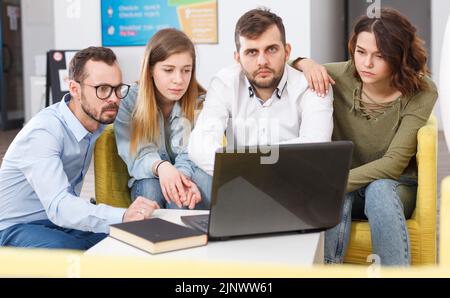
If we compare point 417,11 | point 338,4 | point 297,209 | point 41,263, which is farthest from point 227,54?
point 41,263

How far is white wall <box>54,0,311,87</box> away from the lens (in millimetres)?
5684

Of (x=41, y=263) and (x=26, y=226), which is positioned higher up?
(x=41, y=263)

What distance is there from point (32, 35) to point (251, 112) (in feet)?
20.4

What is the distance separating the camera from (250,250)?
137 cm

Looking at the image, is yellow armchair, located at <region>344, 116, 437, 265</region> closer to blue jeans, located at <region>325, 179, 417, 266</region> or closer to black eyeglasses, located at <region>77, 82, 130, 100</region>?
blue jeans, located at <region>325, 179, 417, 266</region>

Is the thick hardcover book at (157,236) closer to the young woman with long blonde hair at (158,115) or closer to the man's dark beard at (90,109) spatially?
the man's dark beard at (90,109)

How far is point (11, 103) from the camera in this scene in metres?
8.41

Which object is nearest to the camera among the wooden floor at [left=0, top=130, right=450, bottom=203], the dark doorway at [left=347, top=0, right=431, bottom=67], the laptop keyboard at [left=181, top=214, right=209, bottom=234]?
the laptop keyboard at [left=181, top=214, right=209, bottom=234]

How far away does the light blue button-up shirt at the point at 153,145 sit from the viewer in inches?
90.7

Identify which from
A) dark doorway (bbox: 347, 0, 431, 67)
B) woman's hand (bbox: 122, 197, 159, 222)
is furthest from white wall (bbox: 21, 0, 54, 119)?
woman's hand (bbox: 122, 197, 159, 222)

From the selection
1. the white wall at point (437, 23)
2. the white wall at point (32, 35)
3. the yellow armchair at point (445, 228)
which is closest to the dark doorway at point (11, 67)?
the white wall at point (32, 35)

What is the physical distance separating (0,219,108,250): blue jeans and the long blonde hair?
1.51 feet
